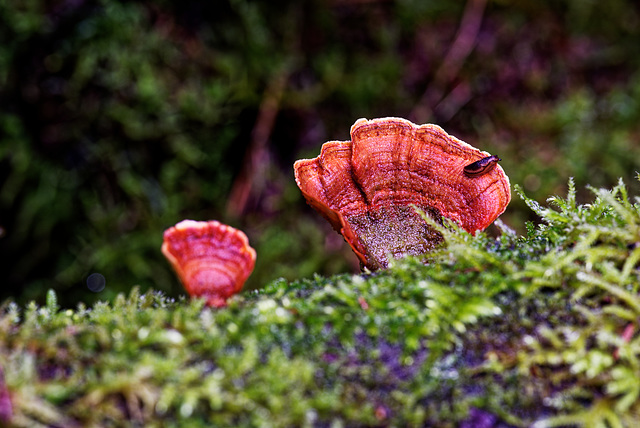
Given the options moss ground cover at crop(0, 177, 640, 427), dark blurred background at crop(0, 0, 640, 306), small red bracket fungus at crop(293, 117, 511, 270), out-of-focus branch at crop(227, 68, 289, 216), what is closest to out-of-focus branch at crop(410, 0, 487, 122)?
dark blurred background at crop(0, 0, 640, 306)

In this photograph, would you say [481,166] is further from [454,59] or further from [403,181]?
[454,59]

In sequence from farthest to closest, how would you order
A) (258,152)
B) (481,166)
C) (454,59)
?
(454,59), (258,152), (481,166)

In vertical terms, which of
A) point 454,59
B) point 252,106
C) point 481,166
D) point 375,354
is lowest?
point 375,354

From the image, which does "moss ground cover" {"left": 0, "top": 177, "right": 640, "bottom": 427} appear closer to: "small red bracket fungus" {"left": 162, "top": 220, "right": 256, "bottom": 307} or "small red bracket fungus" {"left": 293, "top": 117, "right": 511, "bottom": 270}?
"small red bracket fungus" {"left": 162, "top": 220, "right": 256, "bottom": 307}

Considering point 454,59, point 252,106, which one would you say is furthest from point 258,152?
point 454,59

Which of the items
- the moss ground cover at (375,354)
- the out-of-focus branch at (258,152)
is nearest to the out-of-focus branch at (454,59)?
the out-of-focus branch at (258,152)

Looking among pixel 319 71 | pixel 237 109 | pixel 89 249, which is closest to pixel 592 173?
pixel 319 71

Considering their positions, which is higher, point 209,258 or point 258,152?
point 258,152

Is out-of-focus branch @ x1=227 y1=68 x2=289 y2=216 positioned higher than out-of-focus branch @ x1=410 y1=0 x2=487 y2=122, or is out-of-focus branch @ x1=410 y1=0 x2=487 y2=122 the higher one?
out-of-focus branch @ x1=410 y1=0 x2=487 y2=122
